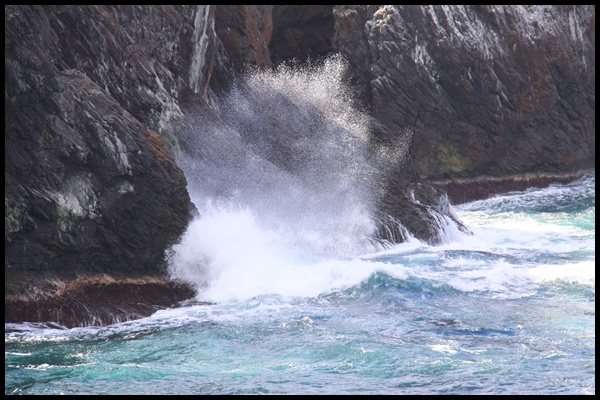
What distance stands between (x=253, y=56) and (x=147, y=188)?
9867 millimetres

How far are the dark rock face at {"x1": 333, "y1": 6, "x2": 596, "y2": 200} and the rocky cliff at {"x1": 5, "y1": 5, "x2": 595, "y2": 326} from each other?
41mm

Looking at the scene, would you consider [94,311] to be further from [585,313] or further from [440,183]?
[440,183]

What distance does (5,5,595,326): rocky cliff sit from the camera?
1128 centimetres

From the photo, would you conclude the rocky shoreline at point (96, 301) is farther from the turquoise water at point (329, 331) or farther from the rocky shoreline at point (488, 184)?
the rocky shoreline at point (488, 184)

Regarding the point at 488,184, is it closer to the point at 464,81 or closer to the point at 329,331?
the point at 464,81

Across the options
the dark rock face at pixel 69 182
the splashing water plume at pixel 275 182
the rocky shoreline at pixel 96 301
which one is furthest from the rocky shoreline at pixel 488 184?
the rocky shoreline at pixel 96 301

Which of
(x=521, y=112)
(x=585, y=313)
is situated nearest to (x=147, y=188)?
(x=585, y=313)

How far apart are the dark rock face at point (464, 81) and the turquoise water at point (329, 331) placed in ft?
30.2

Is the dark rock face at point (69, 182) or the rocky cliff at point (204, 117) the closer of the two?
the dark rock face at point (69, 182)

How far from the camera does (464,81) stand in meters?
25.8

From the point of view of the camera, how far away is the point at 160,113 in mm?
15422

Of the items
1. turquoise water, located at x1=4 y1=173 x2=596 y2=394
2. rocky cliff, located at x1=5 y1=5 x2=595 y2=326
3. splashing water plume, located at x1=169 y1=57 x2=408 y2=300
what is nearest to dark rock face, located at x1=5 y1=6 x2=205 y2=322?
rocky cliff, located at x1=5 y1=5 x2=595 y2=326

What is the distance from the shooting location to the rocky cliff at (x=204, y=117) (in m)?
11.3

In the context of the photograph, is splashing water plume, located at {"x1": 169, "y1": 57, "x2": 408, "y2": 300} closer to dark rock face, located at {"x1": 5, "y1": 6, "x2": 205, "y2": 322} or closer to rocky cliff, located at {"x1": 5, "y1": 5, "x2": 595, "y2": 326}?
rocky cliff, located at {"x1": 5, "y1": 5, "x2": 595, "y2": 326}
